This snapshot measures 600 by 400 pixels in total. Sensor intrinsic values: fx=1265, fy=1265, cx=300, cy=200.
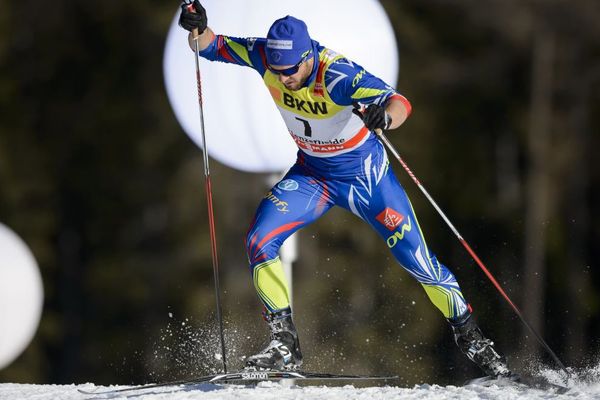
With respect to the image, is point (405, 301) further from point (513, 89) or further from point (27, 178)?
point (27, 178)

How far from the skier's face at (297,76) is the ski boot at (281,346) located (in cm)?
104

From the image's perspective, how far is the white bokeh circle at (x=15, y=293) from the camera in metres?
8.82

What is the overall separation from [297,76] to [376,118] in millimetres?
491

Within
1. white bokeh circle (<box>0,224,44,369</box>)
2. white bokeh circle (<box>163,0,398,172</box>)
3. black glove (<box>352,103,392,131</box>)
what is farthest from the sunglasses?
white bokeh circle (<box>0,224,44,369</box>)

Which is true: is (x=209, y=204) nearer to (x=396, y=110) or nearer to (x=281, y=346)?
(x=281, y=346)

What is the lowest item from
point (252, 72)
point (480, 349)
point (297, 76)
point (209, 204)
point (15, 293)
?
point (480, 349)

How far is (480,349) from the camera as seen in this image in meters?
5.87

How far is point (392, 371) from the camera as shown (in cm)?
1163

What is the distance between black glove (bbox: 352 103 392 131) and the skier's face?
A: 0.42 meters

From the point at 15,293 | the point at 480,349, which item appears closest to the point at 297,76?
the point at 480,349

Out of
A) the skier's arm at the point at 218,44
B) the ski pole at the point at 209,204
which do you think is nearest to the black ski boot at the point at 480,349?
the ski pole at the point at 209,204

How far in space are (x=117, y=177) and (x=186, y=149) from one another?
1167 mm

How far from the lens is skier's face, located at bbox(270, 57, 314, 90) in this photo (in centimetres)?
547

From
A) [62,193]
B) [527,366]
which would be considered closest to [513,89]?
[62,193]
